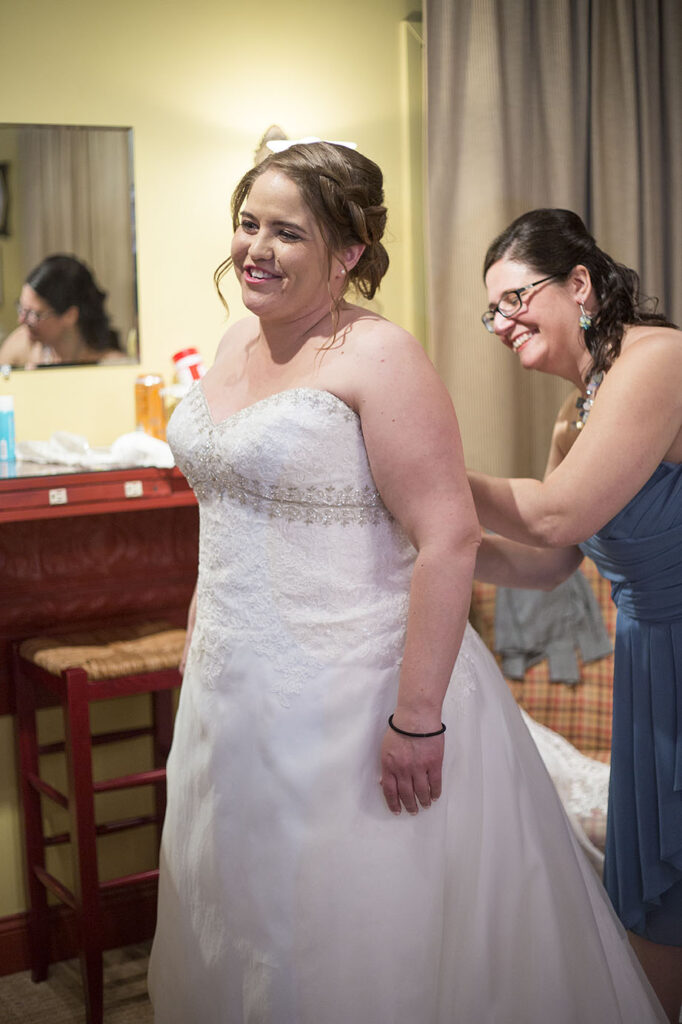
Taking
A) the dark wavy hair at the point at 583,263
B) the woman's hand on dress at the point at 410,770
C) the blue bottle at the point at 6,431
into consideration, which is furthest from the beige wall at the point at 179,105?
the woman's hand on dress at the point at 410,770

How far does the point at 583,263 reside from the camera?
193 centimetres

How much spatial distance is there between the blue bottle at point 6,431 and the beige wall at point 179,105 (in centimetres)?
19


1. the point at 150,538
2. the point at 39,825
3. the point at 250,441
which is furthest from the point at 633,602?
the point at 39,825

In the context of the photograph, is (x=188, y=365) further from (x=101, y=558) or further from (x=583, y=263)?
(x=583, y=263)

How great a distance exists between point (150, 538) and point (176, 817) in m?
1.29

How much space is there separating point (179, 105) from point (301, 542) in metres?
1.74

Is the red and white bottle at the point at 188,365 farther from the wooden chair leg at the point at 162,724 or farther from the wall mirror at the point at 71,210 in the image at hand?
the wooden chair leg at the point at 162,724

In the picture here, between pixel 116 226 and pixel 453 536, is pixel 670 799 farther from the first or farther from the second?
pixel 116 226

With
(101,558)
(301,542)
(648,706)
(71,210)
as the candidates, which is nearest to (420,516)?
(301,542)

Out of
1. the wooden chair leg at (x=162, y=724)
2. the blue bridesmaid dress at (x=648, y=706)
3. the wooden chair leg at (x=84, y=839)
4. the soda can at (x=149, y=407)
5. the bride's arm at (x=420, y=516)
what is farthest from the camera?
the wooden chair leg at (x=162, y=724)

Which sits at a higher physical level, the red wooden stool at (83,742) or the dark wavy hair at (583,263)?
the dark wavy hair at (583,263)

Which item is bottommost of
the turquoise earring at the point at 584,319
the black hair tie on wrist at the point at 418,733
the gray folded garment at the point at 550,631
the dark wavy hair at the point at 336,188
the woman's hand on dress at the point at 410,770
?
the gray folded garment at the point at 550,631

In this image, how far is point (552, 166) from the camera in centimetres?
310

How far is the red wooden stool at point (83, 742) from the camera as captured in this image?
2447 millimetres
